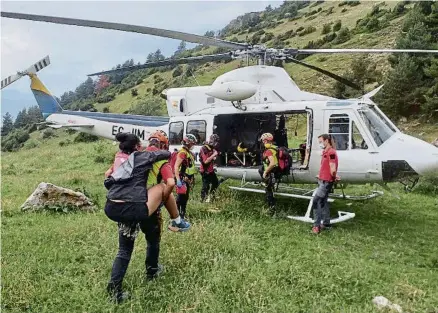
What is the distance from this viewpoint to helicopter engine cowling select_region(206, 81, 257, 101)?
942cm

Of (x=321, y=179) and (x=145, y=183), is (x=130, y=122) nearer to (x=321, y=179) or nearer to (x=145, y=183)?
(x=321, y=179)

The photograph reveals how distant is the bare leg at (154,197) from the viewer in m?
4.74

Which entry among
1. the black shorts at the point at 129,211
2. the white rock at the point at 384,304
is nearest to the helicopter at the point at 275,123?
the white rock at the point at 384,304

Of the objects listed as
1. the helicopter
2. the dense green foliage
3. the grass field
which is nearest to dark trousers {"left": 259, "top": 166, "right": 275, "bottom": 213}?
the grass field

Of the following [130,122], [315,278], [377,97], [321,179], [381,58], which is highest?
[381,58]

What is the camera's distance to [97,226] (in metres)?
7.29

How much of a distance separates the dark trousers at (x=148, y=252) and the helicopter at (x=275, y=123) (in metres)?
3.91

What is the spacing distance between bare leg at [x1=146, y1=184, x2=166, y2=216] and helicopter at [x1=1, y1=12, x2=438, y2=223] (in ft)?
13.1

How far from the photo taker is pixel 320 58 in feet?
114

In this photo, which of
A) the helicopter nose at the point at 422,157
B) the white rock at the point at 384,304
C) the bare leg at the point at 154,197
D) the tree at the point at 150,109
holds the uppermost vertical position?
the tree at the point at 150,109

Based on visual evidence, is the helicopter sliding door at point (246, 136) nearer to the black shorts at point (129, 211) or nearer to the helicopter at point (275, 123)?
the helicopter at point (275, 123)

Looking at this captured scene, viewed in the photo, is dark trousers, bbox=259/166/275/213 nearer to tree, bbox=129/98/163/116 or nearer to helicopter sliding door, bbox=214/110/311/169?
helicopter sliding door, bbox=214/110/311/169

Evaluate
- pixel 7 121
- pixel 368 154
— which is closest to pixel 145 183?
pixel 368 154

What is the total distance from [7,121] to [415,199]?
82.6m
